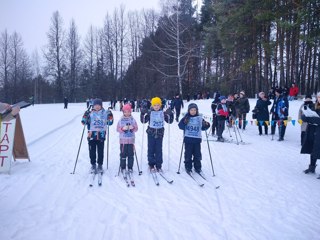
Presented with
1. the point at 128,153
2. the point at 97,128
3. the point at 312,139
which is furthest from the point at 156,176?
the point at 312,139

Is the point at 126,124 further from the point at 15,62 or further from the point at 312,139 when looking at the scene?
the point at 15,62

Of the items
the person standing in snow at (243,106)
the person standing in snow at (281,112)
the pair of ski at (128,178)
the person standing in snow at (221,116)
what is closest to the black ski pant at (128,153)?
the pair of ski at (128,178)

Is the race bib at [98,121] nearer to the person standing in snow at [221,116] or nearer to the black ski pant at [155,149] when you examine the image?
the black ski pant at [155,149]

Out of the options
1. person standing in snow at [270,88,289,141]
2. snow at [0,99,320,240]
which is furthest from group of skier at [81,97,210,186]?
person standing in snow at [270,88,289,141]

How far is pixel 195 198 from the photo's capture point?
5414 mm

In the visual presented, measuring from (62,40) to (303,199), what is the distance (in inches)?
1971

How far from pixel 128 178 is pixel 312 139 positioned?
14.9 ft

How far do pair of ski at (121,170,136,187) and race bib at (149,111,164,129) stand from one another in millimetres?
1290

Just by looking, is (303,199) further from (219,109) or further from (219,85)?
(219,85)

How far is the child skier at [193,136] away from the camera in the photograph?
6.96 m

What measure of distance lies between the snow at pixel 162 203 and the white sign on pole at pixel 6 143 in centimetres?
28

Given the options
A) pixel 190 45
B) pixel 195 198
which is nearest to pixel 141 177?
pixel 195 198

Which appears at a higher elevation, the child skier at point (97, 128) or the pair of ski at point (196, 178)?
the child skier at point (97, 128)

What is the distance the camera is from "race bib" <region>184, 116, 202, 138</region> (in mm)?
6969
